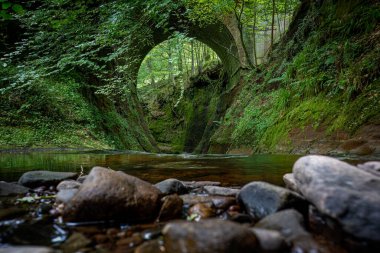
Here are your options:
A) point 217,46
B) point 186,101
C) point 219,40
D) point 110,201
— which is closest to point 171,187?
point 110,201

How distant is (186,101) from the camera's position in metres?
19.8

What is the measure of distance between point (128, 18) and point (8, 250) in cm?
570

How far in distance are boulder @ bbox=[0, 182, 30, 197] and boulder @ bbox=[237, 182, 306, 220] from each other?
1999mm

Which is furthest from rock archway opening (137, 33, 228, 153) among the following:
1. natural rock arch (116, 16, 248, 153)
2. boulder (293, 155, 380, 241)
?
boulder (293, 155, 380, 241)

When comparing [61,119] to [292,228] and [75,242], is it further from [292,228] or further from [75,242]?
[292,228]

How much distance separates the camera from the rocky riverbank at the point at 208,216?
1.31 meters

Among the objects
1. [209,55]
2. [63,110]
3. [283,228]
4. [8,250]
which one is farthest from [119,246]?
[209,55]

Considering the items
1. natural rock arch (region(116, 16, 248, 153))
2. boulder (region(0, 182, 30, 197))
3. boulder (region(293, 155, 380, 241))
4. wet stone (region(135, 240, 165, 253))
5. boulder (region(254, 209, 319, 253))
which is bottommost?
boulder (region(0, 182, 30, 197))

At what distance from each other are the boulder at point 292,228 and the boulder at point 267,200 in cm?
14

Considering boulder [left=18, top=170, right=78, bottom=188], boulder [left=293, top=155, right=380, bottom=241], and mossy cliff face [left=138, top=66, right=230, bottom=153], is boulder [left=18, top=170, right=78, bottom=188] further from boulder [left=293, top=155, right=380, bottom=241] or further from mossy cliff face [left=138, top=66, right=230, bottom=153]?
mossy cliff face [left=138, top=66, right=230, bottom=153]

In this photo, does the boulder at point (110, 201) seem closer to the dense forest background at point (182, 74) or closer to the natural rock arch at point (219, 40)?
the dense forest background at point (182, 74)

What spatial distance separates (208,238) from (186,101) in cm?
1874

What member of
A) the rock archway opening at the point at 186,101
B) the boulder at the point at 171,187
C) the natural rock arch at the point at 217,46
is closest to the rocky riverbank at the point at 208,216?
the boulder at the point at 171,187

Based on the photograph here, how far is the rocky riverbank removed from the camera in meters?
1.31
